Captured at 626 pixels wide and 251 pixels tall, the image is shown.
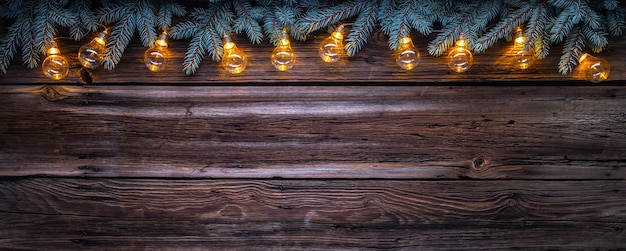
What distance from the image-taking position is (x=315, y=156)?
1.35m

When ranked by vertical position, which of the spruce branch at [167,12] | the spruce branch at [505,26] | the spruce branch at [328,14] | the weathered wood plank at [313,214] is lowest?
the weathered wood plank at [313,214]

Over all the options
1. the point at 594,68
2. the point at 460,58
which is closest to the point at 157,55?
the point at 460,58

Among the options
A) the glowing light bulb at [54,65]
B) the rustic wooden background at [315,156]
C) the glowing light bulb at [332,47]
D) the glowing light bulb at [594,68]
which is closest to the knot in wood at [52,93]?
the rustic wooden background at [315,156]

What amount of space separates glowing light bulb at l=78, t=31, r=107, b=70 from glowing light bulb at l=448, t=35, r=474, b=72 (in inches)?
38.7

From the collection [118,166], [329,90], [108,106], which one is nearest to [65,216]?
[118,166]

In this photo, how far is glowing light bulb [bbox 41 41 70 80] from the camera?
1.19 m

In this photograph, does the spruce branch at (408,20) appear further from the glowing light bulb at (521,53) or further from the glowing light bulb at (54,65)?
the glowing light bulb at (54,65)

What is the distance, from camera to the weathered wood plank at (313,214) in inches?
53.5

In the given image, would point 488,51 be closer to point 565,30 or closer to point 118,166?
point 565,30

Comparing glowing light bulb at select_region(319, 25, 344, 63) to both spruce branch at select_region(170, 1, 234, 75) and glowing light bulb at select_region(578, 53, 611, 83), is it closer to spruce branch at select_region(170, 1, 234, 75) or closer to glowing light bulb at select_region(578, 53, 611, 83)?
spruce branch at select_region(170, 1, 234, 75)

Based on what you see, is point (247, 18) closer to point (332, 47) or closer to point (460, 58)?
point (332, 47)

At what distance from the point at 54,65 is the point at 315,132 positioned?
756 millimetres

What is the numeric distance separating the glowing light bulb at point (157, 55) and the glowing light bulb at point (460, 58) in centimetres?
81

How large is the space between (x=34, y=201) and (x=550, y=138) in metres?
1.63
